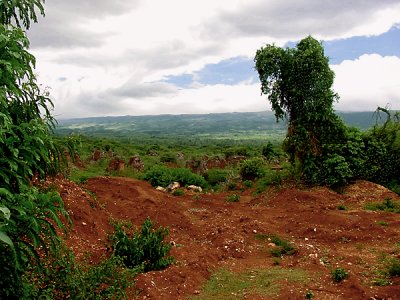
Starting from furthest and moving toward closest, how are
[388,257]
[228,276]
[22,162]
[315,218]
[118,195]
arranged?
[118,195] < [315,218] < [388,257] < [228,276] < [22,162]

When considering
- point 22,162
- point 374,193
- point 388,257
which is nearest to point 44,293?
point 22,162

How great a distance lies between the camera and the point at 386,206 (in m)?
14.6

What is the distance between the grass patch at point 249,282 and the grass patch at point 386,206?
7.70m

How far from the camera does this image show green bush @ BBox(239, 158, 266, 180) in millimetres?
21969

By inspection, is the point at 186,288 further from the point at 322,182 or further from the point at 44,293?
the point at 322,182

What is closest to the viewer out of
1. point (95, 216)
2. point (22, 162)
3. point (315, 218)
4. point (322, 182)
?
point (22, 162)

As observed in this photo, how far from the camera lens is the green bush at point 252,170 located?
2197 cm

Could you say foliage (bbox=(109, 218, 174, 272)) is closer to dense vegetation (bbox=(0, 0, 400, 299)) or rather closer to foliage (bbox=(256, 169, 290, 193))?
dense vegetation (bbox=(0, 0, 400, 299))

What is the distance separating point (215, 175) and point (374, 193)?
973cm

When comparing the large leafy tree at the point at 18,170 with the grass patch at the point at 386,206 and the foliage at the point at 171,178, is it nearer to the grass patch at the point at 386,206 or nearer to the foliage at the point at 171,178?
the grass patch at the point at 386,206

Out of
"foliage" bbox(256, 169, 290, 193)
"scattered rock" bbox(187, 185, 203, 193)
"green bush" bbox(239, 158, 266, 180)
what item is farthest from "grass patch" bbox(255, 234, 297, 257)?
"green bush" bbox(239, 158, 266, 180)

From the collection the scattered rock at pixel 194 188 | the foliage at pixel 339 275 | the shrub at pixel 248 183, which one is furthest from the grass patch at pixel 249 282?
the shrub at pixel 248 183

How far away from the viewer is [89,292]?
5547 mm

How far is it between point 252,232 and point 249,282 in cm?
369
